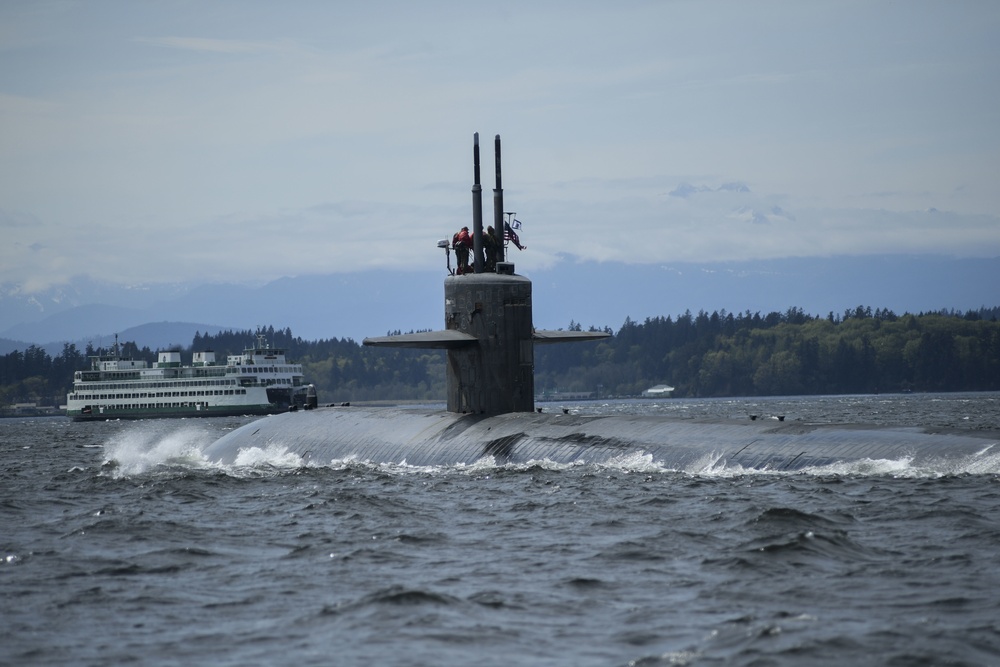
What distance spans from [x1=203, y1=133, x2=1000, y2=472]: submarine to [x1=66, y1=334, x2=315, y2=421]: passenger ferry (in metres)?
84.8

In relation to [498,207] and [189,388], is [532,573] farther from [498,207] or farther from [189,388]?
[189,388]

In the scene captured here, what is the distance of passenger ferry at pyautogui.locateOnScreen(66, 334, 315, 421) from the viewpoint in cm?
11831

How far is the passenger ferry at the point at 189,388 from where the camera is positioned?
388 ft

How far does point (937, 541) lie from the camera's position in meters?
15.5

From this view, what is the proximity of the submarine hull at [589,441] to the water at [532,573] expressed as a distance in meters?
0.58

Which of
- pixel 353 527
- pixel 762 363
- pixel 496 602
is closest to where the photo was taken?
pixel 496 602

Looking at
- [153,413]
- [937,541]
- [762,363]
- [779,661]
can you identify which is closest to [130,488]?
[937,541]

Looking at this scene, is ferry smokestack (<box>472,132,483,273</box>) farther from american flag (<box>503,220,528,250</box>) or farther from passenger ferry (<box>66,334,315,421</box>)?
passenger ferry (<box>66,334,315,421</box>)

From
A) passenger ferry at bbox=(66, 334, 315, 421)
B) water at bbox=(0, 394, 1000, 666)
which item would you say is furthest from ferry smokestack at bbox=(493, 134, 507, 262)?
passenger ferry at bbox=(66, 334, 315, 421)

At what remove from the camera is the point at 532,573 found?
14641 millimetres

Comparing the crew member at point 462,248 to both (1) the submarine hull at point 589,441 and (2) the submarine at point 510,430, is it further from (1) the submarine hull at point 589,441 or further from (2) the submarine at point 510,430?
(1) the submarine hull at point 589,441

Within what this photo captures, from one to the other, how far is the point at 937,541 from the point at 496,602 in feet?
19.1

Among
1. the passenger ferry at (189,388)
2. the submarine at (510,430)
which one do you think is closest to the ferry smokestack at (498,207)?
the submarine at (510,430)

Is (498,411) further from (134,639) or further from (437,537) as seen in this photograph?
(134,639)
